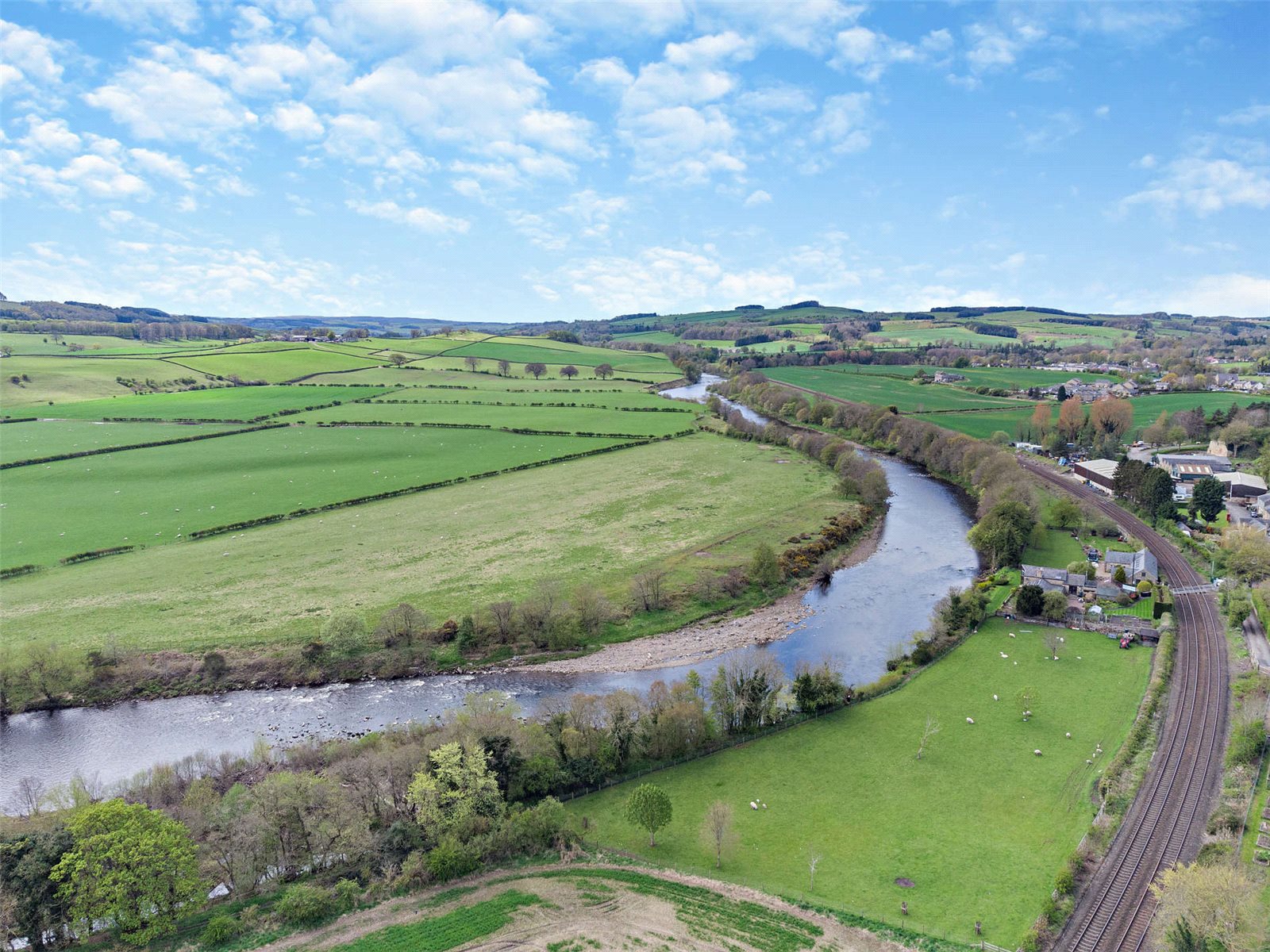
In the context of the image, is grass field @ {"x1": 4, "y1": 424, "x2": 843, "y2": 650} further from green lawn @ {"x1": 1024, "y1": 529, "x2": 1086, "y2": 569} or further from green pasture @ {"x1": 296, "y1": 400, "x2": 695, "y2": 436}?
green pasture @ {"x1": 296, "y1": 400, "x2": 695, "y2": 436}

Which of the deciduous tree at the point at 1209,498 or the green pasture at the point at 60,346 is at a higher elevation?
the green pasture at the point at 60,346

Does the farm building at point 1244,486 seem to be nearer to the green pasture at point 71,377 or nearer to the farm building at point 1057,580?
the farm building at point 1057,580

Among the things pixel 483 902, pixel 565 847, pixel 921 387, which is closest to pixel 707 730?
pixel 565 847

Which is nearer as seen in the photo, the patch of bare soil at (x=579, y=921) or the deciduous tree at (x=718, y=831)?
the patch of bare soil at (x=579, y=921)

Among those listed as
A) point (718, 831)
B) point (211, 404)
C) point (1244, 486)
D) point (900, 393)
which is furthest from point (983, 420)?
point (211, 404)

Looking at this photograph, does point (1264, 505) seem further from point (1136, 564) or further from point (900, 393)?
point (900, 393)

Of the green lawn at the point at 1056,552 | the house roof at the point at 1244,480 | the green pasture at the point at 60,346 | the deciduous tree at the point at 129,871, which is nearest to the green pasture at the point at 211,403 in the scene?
the green pasture at the point at 60,346
